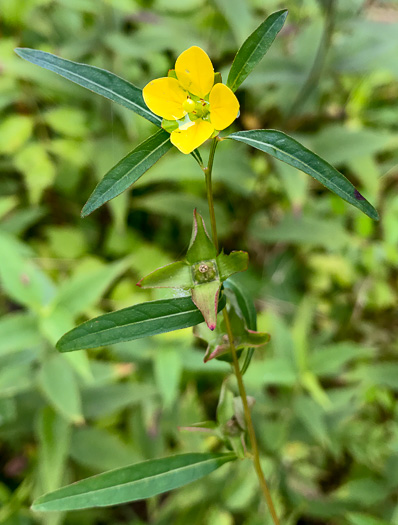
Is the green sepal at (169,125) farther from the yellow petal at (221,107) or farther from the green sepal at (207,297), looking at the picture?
the green sepal at (207,297)

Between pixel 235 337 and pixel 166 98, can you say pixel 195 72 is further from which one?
pixel 235 337

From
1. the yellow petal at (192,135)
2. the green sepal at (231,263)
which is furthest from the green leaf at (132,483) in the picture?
the yellow petal at (192,135)

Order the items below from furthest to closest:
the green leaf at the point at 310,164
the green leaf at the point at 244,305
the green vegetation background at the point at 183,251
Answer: the green vegetation background at the point at 183,251
the green leaf at the point at 244,305
the green leaf at the point at 310,164

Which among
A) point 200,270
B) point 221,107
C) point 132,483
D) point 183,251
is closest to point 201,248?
point 200,270

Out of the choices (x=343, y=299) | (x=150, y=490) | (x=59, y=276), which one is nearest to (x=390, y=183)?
(x=343, y=299)

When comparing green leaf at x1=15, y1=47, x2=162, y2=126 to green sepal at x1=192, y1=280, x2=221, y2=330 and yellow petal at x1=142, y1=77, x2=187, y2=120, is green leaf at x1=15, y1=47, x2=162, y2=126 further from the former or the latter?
green sepal at x1=192, y1=280, x2=221, y2=330
